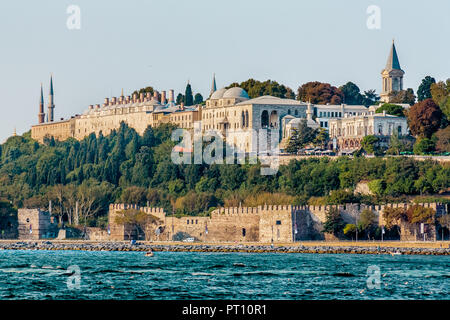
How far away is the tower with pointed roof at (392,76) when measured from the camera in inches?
4026

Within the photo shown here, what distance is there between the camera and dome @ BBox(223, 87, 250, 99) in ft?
312

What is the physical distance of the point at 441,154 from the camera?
259ft

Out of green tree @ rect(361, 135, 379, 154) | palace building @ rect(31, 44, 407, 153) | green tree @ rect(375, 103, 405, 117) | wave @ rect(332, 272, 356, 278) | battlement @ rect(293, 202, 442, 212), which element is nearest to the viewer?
wave @ rect(332, 272, 356, 278)

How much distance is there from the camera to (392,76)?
102875 millimetres

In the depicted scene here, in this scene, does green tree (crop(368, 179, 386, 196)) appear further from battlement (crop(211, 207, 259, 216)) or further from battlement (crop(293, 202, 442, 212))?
battlement (crop(211, 207, 259, 216))

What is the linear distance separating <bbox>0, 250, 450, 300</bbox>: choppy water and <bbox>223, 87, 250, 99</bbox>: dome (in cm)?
3899

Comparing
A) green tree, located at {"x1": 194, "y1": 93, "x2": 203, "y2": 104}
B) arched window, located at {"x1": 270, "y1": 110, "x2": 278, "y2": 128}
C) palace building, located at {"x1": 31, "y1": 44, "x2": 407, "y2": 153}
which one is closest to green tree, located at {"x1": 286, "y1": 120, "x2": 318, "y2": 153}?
palace building, located at {"x1": 31, "y1": 44, "x2": 407, "y2": 153}

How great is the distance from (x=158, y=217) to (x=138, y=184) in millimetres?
14815

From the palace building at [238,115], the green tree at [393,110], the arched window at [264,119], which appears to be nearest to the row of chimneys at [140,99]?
the palace building at [238,115]

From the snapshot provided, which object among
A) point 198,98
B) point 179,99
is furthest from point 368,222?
point 179,99

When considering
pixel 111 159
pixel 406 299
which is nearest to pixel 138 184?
pixel 111 159

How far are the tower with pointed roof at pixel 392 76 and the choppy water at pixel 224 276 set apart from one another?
48349mm

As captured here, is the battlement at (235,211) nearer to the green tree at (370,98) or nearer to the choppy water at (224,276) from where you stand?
the choppy water at (224,276)

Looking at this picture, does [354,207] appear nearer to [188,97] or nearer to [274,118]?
[274,118]
